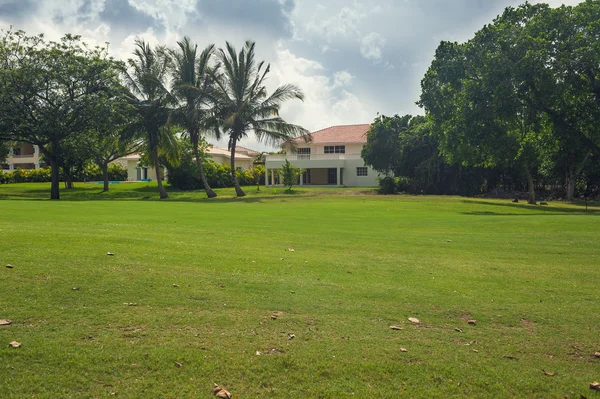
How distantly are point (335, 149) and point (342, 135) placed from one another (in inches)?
93.5

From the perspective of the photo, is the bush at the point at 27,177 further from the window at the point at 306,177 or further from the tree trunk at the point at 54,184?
the window at the point at 306,177

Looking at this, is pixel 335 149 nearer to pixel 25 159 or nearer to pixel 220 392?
pixel 25 159

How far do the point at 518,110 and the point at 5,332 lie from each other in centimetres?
2913

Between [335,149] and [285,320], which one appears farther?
[335,149]

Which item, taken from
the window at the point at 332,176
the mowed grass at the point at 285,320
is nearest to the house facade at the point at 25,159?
the window at the point at 332,176

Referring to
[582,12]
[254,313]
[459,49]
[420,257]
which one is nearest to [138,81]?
[459,49]

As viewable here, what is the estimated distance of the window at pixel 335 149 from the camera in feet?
216

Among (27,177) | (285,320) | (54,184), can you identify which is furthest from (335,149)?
(285,320)

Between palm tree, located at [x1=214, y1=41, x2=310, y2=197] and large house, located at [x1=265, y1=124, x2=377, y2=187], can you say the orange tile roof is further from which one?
palm tree, located at [x1=214, y1=41, x2=310, y2=197]

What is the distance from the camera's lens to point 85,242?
10094mm

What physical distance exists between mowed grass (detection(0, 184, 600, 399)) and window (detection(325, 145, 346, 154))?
54.6 meters

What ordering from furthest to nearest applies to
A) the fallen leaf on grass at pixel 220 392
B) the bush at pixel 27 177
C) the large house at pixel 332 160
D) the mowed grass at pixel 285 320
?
1. the bush at pixel 27 177
2. the large house at pixel 332 160
3. the mowed grass at pixel 285 320
4. the fallen leaf on grass at pixel 220 392

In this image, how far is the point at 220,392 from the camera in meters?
4.44

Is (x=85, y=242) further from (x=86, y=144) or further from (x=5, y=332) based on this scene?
(x=86, y=144)
